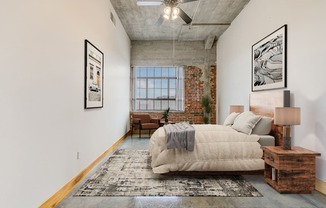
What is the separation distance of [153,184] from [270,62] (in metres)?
3.09

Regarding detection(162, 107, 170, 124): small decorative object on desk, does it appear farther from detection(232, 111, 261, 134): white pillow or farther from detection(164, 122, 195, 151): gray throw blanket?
detection(164, 122, 195, 151): gray throw blanket

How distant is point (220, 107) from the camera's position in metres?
7.37

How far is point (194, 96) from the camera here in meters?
7.90

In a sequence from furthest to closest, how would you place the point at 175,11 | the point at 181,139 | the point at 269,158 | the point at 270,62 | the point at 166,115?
1. the point at 166,115
2. the point at 270,62
3. the point at 175,11
4. the point at 181,139
5. the point at 269,158

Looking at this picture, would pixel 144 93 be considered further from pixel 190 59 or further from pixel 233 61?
pixel 233 61

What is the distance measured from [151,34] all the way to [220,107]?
3613 millimetres

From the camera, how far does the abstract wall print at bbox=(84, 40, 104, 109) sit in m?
3.39

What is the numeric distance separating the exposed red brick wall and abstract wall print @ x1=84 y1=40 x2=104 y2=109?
157 inches

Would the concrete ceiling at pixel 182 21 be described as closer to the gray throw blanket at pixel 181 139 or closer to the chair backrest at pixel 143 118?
the chair backrest at pixel 143 118

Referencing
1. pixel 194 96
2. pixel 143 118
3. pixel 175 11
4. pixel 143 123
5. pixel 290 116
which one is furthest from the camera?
pixel 194 96

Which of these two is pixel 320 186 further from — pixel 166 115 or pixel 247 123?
pixel 166 115

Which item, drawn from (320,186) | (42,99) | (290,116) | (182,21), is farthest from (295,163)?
(182,21)

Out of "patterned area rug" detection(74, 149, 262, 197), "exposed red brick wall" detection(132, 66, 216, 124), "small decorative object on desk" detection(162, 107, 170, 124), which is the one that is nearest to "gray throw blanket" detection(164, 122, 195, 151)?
"patterned area rug" detection(74, 149, 262, 197)

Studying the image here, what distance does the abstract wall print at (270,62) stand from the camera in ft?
11.4
